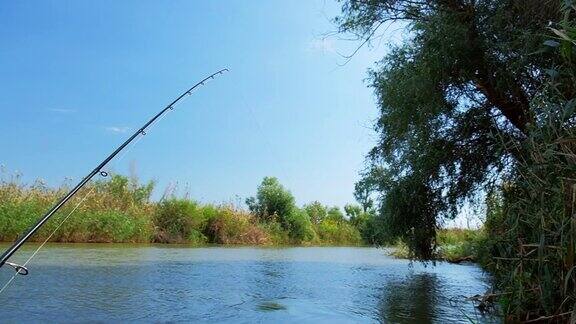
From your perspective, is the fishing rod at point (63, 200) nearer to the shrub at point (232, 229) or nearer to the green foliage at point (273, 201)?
the shrub at point (232, 229)

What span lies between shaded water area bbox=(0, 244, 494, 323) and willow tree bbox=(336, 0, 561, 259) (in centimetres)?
184

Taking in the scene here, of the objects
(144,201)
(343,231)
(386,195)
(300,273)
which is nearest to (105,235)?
(144,201)

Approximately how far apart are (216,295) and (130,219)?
13.5 metres

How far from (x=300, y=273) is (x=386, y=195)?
244 cm

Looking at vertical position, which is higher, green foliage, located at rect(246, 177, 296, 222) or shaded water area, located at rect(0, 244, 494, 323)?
green foliage, located at rect(246, 177, 296, 222)

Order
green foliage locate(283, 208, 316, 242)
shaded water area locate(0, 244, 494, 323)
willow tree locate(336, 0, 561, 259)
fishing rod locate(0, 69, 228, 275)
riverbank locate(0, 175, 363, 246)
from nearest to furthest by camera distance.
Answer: fishing rod locate(0, 69, 228, 275)
shaded water area locate(0, 244, 494, 323)
willow tree locate(336, 0, 561, 259)
riverbank locate(0, 175, 363, 246)
green foliage locate(283, 208, 316, 242)

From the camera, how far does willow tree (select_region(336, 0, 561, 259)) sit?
767cm

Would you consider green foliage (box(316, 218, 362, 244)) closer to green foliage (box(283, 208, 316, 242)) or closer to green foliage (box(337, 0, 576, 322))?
green foliage (box(283, 208, 316, 242))

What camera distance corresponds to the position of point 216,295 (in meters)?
6.73

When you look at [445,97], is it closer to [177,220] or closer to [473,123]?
[473,123]

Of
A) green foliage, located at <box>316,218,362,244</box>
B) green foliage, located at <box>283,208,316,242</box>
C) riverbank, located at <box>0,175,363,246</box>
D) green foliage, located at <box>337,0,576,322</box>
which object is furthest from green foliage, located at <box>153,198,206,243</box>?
green foliage, located at <box>316,218,362,244</box>

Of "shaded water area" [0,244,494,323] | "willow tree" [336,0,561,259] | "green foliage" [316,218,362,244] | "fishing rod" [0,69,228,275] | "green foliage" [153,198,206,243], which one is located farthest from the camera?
"green foliage" [316,218,362,244]

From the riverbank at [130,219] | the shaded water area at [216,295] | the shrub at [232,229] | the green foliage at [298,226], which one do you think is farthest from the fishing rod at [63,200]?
the green foliage at [298,226]

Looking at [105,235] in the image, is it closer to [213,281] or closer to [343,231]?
[213,281]
